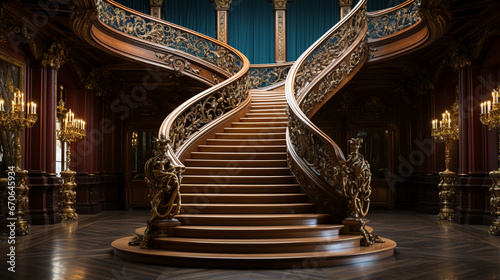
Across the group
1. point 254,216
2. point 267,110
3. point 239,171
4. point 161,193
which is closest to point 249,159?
point 239,171

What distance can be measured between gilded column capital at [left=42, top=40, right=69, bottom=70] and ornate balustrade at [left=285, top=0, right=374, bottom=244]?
13.5 ft

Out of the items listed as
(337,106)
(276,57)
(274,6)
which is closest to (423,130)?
(337,106)

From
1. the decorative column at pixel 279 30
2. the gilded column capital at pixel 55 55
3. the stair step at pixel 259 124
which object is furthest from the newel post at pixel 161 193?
the decorative column at pixel 279 30

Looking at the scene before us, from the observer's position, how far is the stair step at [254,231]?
207 inches

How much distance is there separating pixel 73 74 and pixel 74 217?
3094 millimetres

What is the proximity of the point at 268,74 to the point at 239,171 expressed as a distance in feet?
20.1

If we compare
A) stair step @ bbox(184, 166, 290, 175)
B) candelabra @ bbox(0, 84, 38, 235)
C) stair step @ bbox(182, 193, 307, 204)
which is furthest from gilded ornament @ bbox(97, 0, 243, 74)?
stair step @ bbox(182, 193, 307, 204)

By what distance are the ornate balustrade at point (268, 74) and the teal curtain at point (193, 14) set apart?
2.22m

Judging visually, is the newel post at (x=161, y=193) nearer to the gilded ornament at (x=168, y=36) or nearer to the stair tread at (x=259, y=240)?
the stair tread at (x=259, y=240)

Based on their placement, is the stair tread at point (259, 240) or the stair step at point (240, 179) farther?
the stair step at point (240, 179)

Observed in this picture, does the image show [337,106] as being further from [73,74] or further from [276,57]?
[73,74]

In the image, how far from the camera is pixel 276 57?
13.8 m

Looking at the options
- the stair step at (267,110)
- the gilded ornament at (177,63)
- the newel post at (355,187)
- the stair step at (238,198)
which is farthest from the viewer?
the gilded ornament at (177,63)

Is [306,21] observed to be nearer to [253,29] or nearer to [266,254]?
[253,29]
